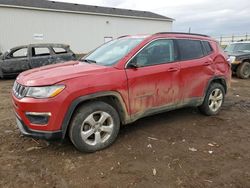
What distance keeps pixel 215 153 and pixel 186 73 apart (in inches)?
60.7

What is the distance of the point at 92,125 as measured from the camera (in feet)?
12.0

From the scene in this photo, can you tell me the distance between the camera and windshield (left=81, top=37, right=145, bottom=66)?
411cm

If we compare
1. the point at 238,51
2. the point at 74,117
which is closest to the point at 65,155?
the point at 74,117

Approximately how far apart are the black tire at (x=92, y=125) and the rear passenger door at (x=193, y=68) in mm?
1592

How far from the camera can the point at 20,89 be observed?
141 inches

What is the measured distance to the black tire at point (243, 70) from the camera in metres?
11.2

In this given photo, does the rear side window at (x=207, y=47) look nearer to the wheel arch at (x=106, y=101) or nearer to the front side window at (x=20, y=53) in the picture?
the wheel arch at (x=106, y=101)

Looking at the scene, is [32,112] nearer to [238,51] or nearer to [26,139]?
[26,139]

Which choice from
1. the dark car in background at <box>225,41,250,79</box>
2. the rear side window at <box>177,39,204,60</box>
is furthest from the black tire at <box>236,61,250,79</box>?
the rear side window at <box>177,39,204,60</box>

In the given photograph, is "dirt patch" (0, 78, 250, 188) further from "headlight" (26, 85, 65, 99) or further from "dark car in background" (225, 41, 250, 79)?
"dark car in background" (225, 41, 250, 79)

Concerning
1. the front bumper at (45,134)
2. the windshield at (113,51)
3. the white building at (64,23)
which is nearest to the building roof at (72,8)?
the white building at (64,23)

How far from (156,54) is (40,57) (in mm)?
8339

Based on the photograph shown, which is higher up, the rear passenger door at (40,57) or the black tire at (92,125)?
the rear passenger door at (40,57)

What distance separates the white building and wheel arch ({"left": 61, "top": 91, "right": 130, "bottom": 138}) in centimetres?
1773
